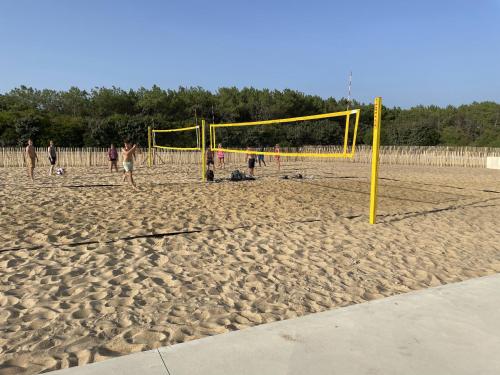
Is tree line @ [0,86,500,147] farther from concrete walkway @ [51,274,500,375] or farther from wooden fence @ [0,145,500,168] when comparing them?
concrete walkway @ [51,274,500,375]

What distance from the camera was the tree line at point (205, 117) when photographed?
26.6 m

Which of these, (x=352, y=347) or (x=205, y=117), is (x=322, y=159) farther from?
(x=352, y=347)

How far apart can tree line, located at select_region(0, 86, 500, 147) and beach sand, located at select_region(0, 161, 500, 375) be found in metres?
20.7

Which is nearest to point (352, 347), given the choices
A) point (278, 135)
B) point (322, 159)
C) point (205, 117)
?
point (322, 159)

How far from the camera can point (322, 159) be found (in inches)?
1043

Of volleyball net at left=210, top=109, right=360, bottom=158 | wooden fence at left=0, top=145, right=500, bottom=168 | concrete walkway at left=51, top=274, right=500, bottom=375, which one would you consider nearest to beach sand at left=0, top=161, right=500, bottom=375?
concrete walkway at left=51, top=274, right=500, bottom=375

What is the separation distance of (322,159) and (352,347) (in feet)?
81.7

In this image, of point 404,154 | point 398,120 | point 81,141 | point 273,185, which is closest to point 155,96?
point 81,141

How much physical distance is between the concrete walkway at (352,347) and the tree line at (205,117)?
2594cm

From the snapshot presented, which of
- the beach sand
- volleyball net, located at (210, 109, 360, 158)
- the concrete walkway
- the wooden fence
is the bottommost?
the beach sand

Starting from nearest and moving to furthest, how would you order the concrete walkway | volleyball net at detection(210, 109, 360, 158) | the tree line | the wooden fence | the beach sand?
the concrete walkway, the beach sand, the wooden fence, the tree line, volleyball net at detection(210, 109, 360, 158)

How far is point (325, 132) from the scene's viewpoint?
3450cm

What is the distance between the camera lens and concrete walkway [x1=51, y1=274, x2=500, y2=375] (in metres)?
1.92

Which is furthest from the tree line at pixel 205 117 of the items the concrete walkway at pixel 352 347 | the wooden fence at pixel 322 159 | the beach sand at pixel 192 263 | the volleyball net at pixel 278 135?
the concrete walkway at pixel 352 347
